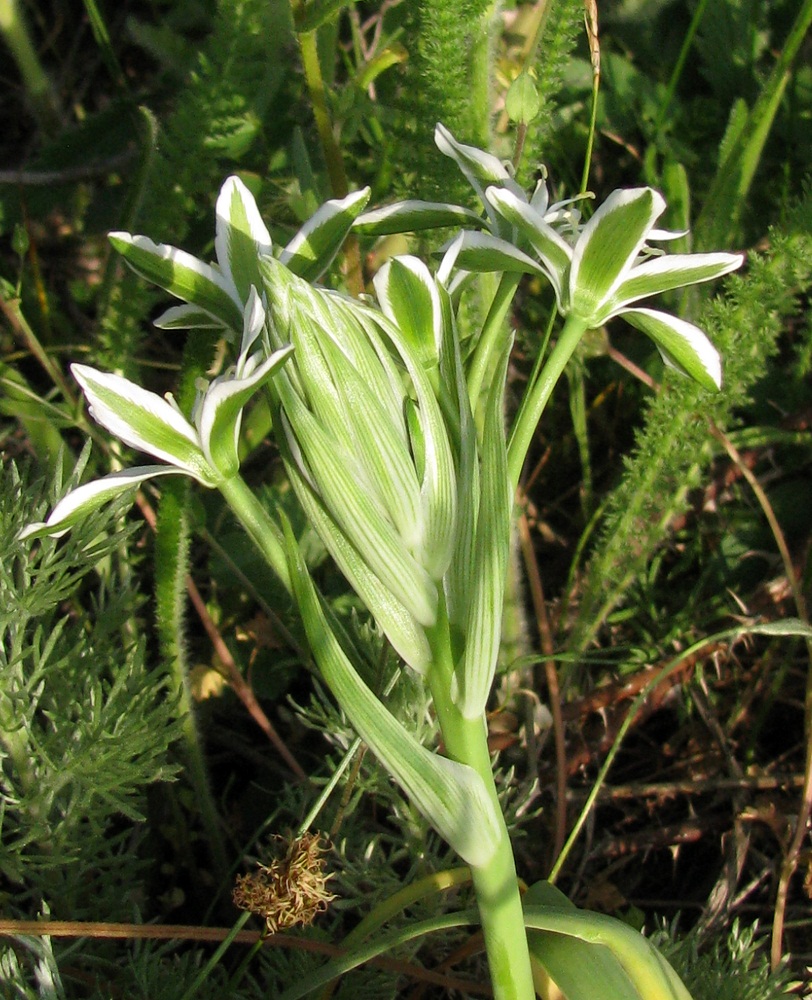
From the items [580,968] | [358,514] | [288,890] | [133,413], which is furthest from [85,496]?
[580,968]

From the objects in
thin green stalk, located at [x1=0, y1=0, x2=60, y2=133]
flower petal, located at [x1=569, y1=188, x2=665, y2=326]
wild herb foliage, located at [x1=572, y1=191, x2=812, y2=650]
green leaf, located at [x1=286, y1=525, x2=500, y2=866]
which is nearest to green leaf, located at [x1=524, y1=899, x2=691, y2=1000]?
green leaf, located at [x1=286, y1=525, x2=500, y2=866]

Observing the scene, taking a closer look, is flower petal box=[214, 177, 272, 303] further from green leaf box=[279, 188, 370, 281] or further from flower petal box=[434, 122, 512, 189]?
flower petal box=[434, 122, 512, 189]

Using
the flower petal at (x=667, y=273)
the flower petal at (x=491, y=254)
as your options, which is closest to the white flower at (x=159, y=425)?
the flower petal at (x=491, y=254)

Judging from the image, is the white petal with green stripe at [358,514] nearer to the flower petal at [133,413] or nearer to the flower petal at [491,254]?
the flower petal at [133,413]

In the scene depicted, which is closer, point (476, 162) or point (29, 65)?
point (476, 162)

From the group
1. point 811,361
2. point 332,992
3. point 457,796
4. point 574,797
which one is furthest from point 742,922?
point 811,361

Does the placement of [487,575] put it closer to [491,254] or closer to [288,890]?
[491,254]
